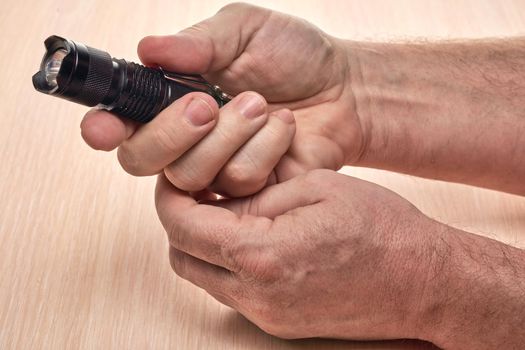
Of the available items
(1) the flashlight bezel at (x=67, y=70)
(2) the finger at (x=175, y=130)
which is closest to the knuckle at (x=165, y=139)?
(2) the finger at (x=175, y=130)

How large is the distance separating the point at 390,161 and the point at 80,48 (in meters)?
0.57

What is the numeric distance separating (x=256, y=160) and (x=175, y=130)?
109 millimetres

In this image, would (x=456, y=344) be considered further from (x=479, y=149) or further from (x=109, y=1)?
(x=109, y=1)

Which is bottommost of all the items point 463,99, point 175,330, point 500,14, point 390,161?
point 175,330

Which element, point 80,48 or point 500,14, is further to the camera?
point 500,14

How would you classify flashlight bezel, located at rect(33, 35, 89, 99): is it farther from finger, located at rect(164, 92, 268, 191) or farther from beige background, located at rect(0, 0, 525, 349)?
beige background, located at rect(0, 0, 525, 349)

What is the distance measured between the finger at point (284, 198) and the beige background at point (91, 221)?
0.40 ft

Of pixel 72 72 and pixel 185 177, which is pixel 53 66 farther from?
pixel 185 177

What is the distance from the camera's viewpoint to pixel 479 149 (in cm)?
106

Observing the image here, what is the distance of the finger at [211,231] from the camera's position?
2.34 ft

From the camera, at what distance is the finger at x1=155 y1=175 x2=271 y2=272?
2.34 ft

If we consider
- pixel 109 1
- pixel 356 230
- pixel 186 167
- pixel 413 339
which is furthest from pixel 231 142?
pixel 109 1

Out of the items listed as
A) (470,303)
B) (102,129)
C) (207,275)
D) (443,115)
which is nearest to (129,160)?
(102,129)

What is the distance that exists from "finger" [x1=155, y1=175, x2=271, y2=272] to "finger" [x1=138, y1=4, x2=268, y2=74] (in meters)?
0.18
